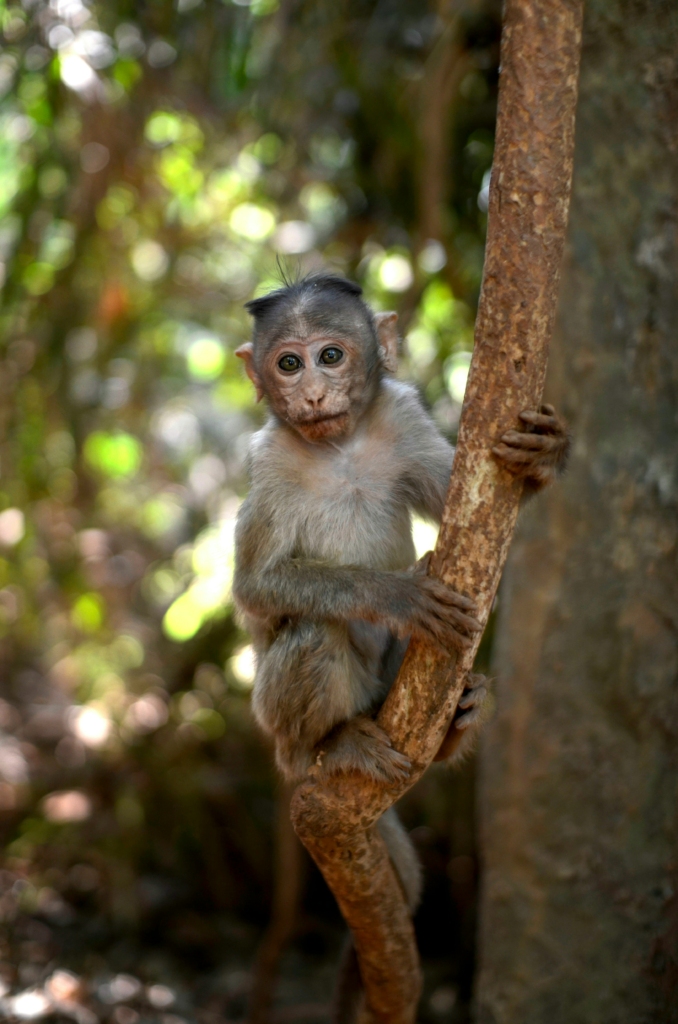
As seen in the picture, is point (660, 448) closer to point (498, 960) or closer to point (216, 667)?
point (498, 960)

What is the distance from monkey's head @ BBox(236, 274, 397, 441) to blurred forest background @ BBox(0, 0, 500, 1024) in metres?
1.81

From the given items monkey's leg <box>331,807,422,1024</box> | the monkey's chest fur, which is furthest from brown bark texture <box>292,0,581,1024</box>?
the monkey's chest fur

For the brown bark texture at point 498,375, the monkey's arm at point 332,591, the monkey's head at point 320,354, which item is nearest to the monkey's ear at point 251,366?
the monkey's head at point 320,354

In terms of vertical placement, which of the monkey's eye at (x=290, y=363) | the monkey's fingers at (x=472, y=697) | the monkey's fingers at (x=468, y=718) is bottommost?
the monkey's fingers at (x=468, y=718)

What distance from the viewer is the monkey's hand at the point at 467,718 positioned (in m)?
3.18

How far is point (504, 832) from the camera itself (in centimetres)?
462

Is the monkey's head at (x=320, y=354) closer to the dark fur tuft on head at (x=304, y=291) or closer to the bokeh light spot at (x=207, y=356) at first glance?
the dark fur tuft on head at (x=304, y=291)

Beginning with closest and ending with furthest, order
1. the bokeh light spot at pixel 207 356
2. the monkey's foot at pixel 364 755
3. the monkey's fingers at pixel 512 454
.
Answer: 1. the monkey's fingers at pixel 512 454
2. the monkey's foot at pixel 364 755
3. the bokeh light spot at pixel 207 356

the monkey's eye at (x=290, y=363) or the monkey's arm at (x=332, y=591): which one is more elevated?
the monkey's eye at (x=290, y=363)

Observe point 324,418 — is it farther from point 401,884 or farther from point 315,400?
point 401,884

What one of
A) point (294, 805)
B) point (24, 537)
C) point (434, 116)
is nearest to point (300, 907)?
point (24, 537)

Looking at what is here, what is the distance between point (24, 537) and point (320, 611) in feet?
13.2

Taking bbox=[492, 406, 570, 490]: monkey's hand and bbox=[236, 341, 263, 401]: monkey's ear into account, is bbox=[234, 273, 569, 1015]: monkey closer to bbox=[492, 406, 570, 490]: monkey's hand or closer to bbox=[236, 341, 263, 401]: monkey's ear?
bbox=[236, 341, 263, 401]: monkey's ear

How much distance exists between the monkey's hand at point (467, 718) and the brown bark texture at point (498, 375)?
0.25 m
